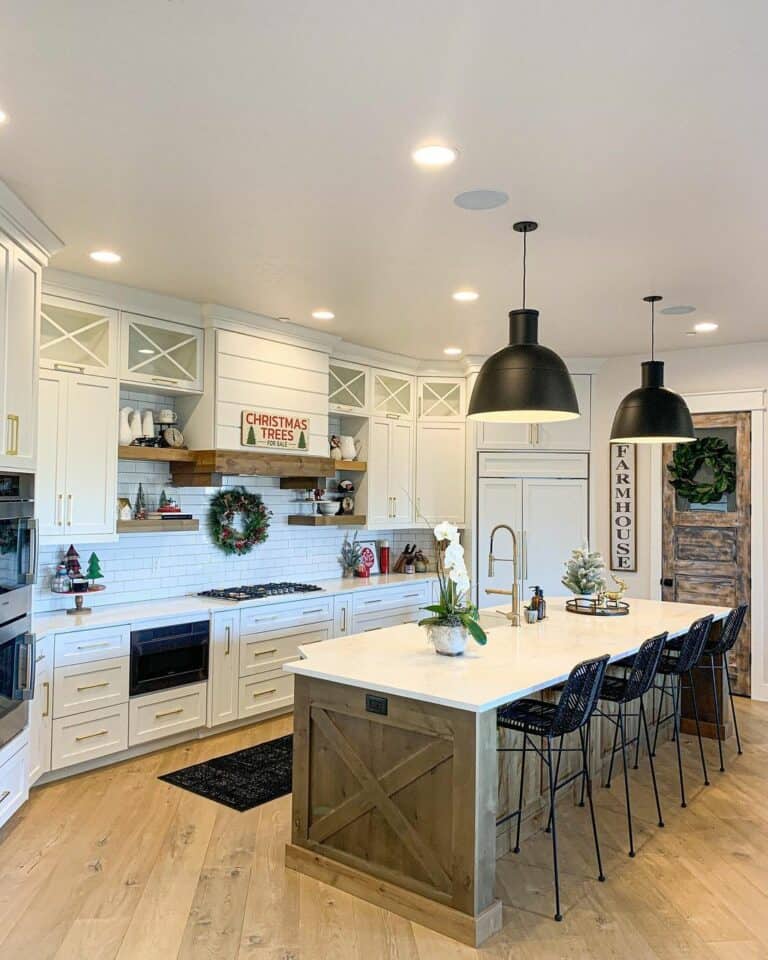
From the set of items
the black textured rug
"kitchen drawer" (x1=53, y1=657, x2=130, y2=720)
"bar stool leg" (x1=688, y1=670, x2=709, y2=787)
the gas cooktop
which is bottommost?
the black textured rug

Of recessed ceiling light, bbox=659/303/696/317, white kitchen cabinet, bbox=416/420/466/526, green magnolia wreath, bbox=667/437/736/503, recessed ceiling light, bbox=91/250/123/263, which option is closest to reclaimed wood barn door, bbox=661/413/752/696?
green magnolia wreath, bbox=667/437/736/503

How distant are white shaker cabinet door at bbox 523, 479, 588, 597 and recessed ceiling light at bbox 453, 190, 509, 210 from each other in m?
3.81

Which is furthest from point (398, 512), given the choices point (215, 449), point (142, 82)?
Result: point (142, 82)

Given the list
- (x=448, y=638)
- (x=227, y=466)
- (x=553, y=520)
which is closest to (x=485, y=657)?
(x=448, y=638)

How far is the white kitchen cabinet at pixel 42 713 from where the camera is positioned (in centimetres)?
392

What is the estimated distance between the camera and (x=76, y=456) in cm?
441

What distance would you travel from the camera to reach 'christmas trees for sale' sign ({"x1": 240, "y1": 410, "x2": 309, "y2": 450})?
17.4 feet

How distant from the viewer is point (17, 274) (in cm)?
344

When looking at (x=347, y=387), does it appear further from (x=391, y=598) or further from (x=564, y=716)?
(x=564, y=716)

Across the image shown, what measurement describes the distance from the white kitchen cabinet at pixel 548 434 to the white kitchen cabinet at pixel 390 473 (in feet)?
2.17

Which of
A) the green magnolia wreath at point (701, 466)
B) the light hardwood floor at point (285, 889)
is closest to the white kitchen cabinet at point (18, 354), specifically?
the light hardwood floor at point (285, 889)

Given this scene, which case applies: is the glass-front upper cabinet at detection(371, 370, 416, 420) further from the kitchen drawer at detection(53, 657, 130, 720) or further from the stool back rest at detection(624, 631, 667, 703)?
the stool back rest at detection(624, 631, 667, 703)

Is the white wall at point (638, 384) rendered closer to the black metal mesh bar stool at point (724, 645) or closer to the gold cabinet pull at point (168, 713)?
the black metal mesh bar stool at point (724, 645)

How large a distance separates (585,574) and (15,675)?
3190 millimetres
